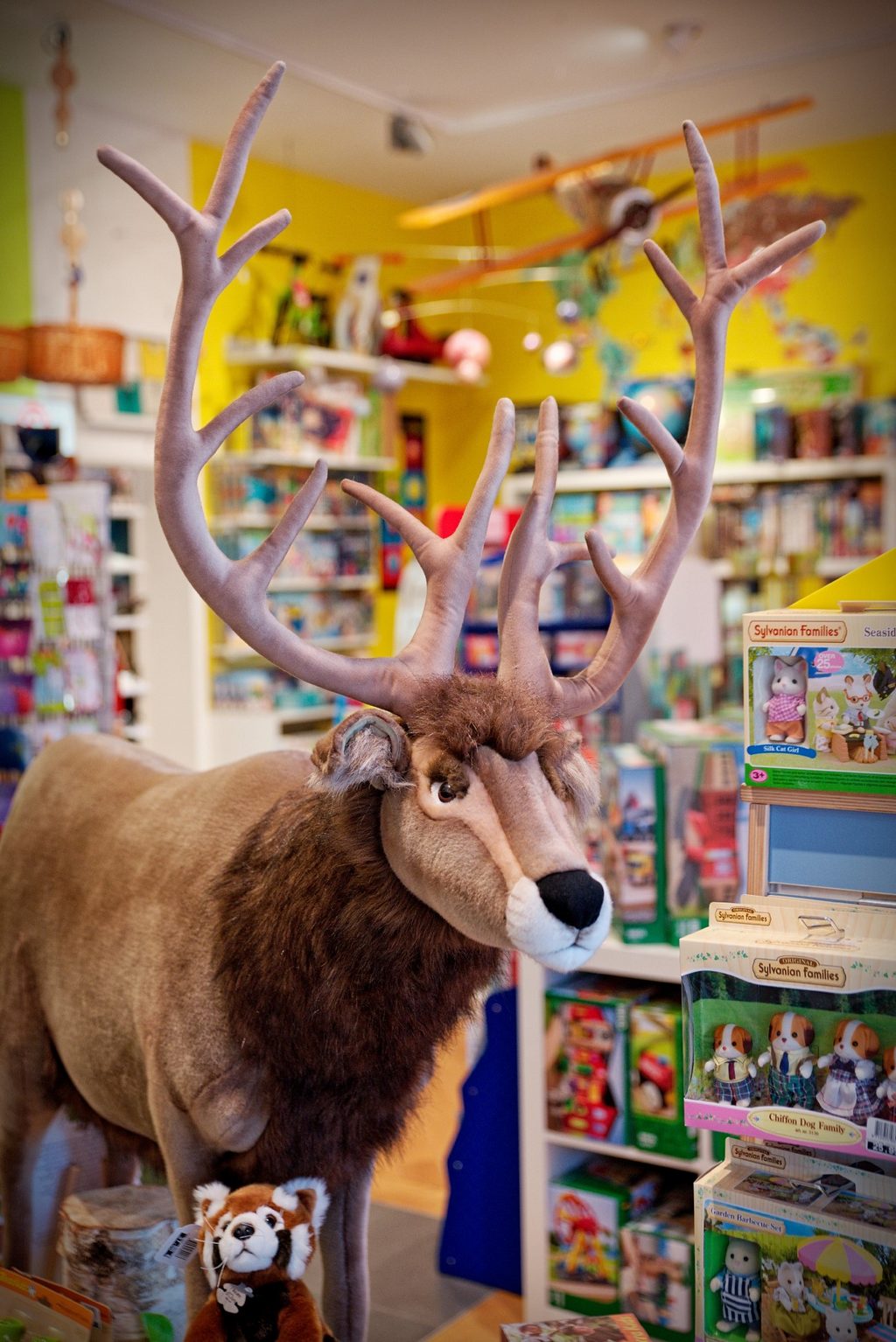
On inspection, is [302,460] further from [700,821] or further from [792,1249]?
[792,1249]

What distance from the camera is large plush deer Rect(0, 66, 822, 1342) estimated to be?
4.66 feet

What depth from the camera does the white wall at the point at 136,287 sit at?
5.32 metres

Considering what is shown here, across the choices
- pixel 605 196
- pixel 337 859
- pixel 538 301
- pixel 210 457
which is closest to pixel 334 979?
pixel 337 859

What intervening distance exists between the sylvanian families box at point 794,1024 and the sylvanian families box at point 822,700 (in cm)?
16

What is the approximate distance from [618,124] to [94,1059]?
19.3 ft

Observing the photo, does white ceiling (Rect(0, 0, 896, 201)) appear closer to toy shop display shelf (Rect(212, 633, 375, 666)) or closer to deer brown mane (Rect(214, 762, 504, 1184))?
toy shop display shelf (Rect(212, 633, 375, 666))

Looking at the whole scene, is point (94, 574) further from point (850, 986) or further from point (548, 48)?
point (548, 48)

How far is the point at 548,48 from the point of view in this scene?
5.34 meters

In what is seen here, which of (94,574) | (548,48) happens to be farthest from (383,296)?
(94,574)

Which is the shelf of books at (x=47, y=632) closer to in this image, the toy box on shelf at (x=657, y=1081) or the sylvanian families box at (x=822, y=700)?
the toy box on shelf at (x=657, y=1081)

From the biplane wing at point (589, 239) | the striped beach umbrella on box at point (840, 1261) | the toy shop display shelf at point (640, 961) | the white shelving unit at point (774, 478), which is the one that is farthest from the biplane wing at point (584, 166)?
the striped beach umbrella on box at point (840, 1261)

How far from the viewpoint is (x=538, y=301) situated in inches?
306

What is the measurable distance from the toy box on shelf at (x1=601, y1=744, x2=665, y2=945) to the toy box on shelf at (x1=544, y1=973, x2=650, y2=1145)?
17 cm

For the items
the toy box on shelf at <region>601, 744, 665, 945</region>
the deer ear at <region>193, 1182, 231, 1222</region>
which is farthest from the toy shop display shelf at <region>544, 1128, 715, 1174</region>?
the deer ear at <region>193, 1182, 231, 1222</region>
